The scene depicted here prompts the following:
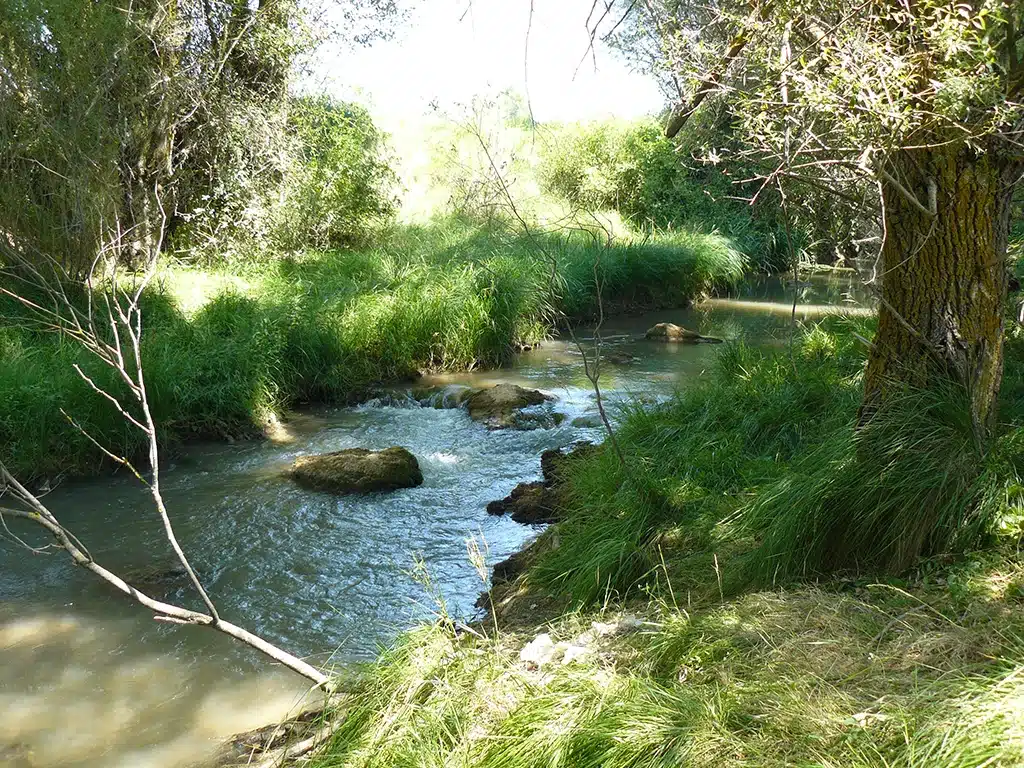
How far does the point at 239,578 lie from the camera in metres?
5.58

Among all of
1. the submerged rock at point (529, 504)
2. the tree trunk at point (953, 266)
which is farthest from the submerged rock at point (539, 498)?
the tree trunk at point (953, 266)

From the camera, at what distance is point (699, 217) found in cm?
1914

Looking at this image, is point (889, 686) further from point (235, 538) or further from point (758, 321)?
point (758, 321)

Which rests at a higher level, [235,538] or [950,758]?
[950,758]

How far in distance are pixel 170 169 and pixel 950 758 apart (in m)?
11.4

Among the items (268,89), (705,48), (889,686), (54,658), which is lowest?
(54,658)

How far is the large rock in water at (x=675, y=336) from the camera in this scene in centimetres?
1234

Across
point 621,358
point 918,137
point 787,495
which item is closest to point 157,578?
point 787,495

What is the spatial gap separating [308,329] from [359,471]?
3113 millimetres

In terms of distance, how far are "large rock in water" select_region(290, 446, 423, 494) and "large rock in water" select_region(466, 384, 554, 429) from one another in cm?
147

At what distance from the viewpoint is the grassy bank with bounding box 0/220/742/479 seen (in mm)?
7371

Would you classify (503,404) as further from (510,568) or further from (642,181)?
(642,181)

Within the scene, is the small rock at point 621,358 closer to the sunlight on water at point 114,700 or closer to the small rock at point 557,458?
the small rock at point 557,458

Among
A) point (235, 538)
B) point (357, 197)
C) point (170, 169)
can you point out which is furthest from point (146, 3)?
→ point (235, 538)
